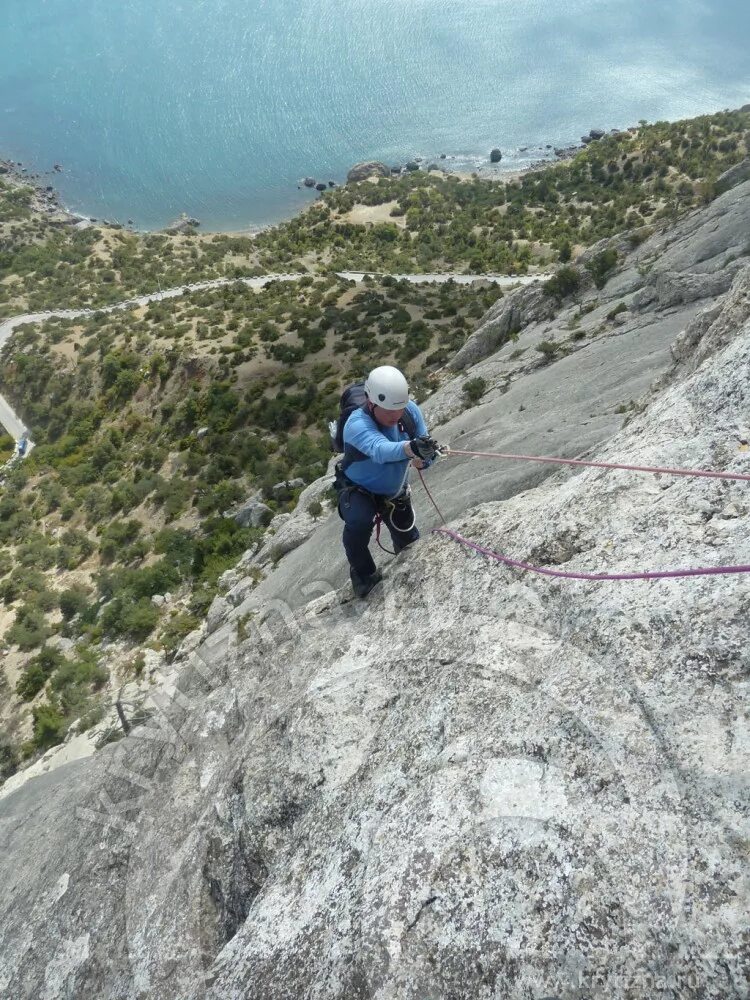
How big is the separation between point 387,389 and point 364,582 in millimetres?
2833

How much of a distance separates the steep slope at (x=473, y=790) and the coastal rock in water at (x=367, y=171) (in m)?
91.5

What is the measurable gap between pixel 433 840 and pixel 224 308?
48.1 meters

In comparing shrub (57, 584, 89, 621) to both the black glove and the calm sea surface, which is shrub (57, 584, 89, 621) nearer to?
the black glove

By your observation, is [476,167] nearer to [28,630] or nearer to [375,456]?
[28,630]

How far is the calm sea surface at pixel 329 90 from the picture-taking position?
300ft

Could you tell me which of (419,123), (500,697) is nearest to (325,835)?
(500,697)

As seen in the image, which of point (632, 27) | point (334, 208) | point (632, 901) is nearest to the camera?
point (632, 901)

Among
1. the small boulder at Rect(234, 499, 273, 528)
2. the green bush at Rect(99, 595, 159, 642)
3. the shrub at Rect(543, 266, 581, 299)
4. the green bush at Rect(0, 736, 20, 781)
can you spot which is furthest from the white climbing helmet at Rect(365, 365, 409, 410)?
the shrub at Rect(543, 266, 581, 299)

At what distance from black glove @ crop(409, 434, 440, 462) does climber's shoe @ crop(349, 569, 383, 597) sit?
2.50 m

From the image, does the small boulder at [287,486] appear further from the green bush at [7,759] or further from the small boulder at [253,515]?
the green bush at [7,759]

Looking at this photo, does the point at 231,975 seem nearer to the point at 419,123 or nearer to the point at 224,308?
the point at 224,308

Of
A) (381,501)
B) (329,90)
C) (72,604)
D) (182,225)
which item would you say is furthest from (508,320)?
(329,90)

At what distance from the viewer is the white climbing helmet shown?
590cm

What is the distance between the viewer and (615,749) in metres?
3.80
